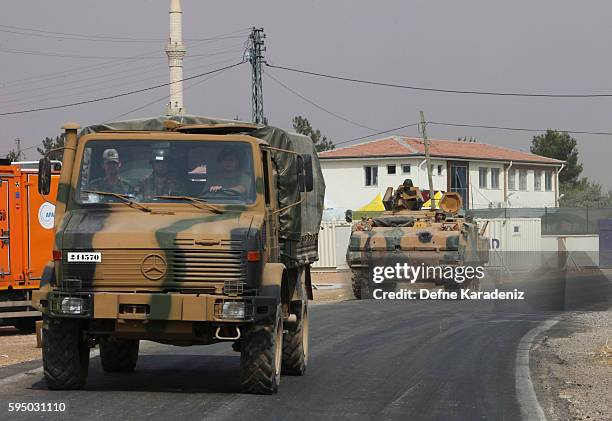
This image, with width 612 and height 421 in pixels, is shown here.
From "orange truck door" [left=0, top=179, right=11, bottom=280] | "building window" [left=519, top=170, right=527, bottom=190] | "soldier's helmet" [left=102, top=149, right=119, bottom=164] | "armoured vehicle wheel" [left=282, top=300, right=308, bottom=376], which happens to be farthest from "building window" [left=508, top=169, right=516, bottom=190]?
"soldier's helmet" [left=102, top=149, right=119, bottom=164]

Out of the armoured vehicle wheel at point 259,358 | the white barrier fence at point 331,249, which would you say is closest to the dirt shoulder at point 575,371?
the armoured vehicle wheel at point 259,358

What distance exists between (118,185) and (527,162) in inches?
2598

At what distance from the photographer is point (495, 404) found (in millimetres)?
10594

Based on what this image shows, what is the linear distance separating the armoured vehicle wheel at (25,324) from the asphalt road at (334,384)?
13.2 ft

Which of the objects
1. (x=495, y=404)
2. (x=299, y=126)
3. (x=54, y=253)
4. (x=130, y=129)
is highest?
(x=299, y=126)

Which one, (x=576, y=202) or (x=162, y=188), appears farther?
(x=576, y=202)

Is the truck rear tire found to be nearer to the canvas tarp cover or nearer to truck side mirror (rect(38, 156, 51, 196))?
the canvas tarp cover

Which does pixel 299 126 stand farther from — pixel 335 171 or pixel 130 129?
pixel 130 129

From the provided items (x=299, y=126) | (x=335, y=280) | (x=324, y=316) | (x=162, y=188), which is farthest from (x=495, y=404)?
(x=299, y=126)

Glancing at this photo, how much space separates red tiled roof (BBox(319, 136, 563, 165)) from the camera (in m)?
68.2

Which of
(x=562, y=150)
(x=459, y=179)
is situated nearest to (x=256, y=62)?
(x=459, y=179)

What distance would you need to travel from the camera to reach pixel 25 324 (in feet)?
63.7

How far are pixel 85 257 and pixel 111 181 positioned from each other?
1.02 metres

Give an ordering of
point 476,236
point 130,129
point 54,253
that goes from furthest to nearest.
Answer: point 476,236 → point 130,129 → point 54,253
